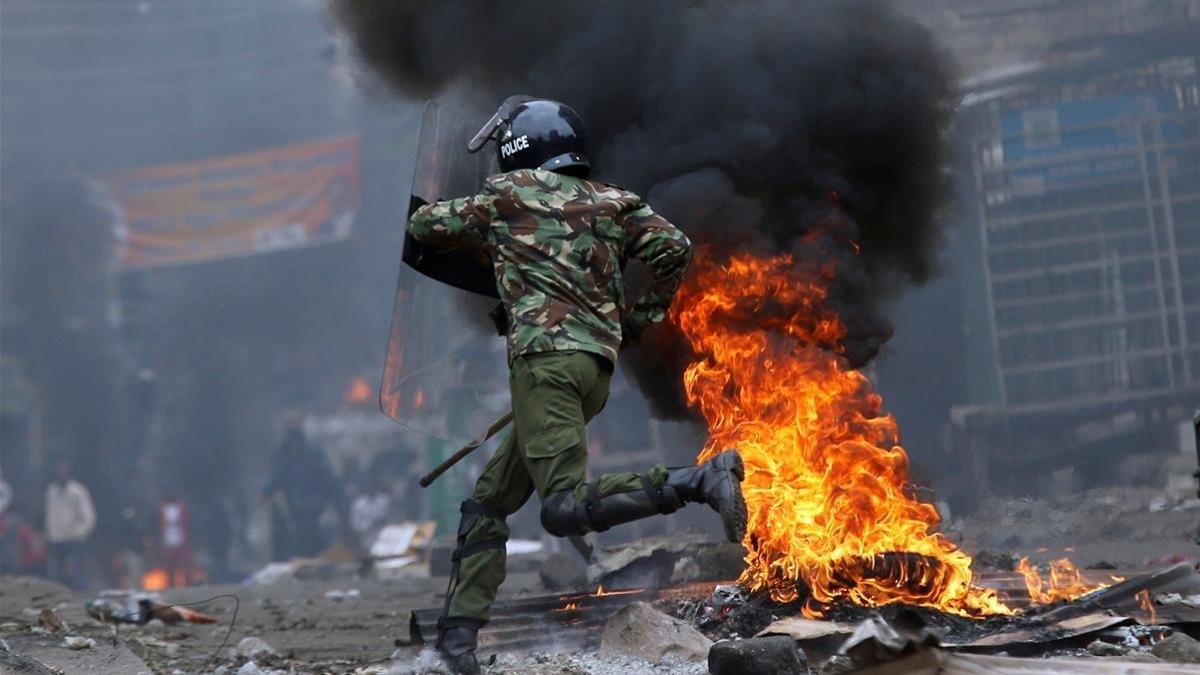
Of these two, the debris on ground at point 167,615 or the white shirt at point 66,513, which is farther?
the white shirt at point 66,513

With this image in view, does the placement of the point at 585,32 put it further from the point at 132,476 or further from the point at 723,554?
the point at 132,476

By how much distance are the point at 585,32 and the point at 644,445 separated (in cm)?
681

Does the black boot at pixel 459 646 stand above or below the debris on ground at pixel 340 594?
above

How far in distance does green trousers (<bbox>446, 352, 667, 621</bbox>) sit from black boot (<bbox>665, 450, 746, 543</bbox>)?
7 centimetres

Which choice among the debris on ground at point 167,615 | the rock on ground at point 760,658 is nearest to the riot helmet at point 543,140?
the rock on ground at point 760,658

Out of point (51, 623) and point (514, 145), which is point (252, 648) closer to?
point (51, 623)

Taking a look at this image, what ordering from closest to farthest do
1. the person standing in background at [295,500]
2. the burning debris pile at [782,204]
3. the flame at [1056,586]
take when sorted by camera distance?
the flame at [1056,586] < the burning debris pile at [782,204] < the person standing in background at [295,500]

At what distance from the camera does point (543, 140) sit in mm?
5016

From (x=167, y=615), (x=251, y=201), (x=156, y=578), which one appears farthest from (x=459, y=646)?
(x=251, y=201)

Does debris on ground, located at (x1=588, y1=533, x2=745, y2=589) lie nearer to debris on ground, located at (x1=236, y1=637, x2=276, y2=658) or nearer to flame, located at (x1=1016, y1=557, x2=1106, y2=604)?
flame, located at (x1=1016, y1=557, x2=1106, y2=604)

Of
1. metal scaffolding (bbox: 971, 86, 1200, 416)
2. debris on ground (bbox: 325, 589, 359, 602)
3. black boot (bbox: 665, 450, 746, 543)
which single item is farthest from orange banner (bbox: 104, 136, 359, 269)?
black boot (bbox: 665, 450, 746, 543)

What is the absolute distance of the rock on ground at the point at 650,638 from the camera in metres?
4.88

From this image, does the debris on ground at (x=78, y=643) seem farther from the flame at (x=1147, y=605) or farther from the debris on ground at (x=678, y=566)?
the flame at (x=1147, y=605)

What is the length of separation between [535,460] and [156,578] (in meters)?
14.6
